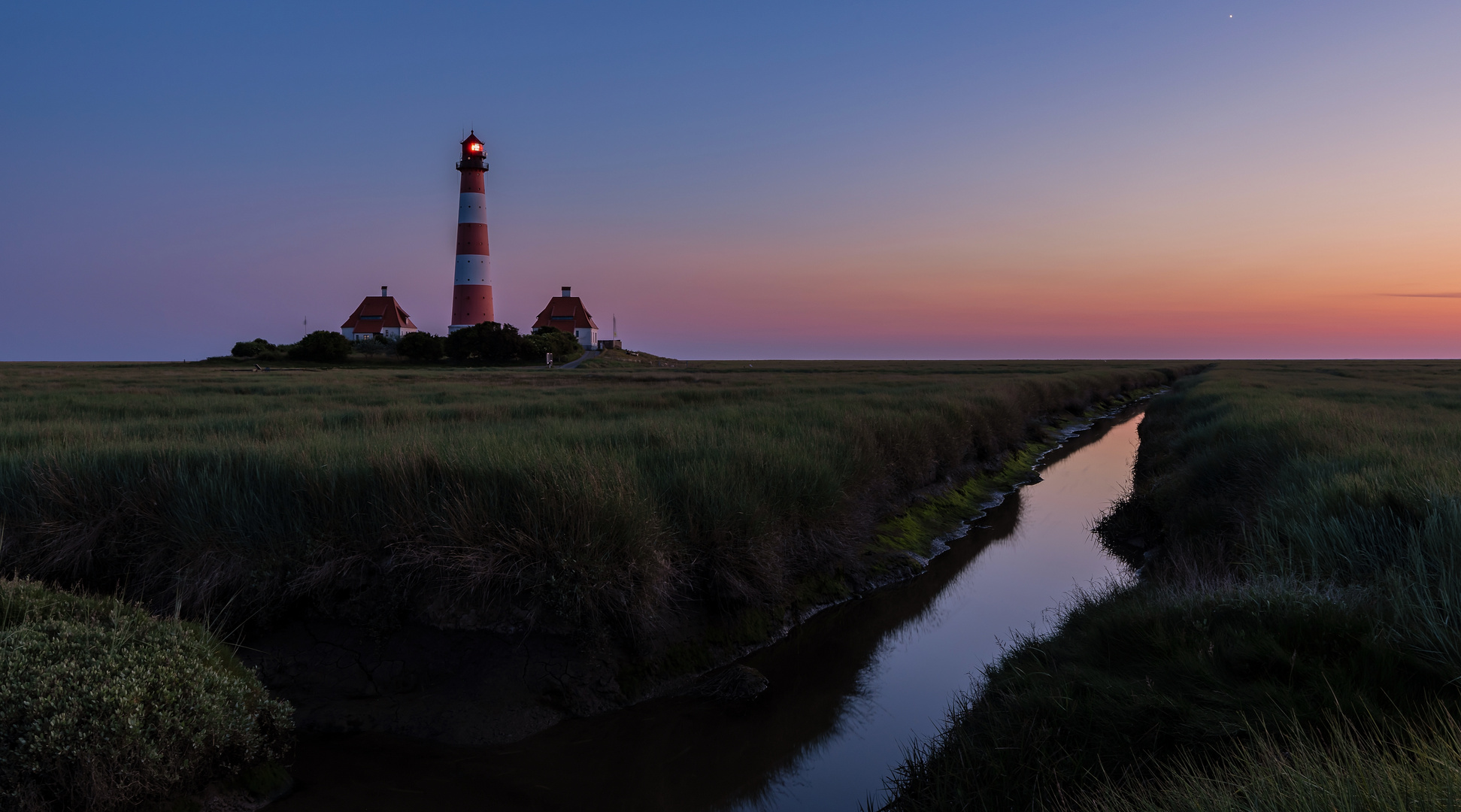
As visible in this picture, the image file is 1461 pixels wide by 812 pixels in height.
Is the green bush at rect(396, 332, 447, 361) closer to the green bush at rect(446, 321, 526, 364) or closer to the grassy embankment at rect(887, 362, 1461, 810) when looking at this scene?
the green bush at rect(446, 321, 526, 364)

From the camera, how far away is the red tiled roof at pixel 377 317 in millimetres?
71938

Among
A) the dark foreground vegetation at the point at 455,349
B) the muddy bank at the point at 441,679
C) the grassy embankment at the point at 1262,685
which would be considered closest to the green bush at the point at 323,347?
the dark foreground vegetation at the point at 455,349

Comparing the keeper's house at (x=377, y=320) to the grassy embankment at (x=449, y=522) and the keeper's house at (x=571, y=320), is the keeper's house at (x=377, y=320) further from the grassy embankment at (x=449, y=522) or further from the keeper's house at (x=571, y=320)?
the grassy embankment at (x=449, y=522)

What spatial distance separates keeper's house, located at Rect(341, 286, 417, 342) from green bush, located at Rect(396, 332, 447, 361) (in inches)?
537

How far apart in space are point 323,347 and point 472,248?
16291 millimetres

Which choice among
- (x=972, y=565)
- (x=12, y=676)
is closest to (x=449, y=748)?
(x=12, y=676)

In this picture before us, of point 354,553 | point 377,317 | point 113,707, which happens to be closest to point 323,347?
point 377,317

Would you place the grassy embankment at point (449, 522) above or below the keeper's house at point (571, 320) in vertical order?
below

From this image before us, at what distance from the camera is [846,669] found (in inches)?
275

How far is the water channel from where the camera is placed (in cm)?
484

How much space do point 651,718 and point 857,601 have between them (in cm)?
362

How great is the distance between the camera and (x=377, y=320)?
72125 millimetres

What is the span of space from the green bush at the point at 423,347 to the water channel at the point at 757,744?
Answer: 180 feet

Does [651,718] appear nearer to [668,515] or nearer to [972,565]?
[668,515]
